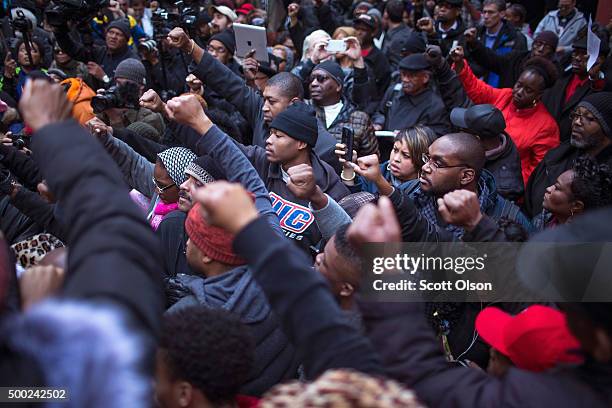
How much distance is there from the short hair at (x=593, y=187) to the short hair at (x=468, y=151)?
1.64 ft

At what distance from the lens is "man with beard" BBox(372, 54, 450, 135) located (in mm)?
5129

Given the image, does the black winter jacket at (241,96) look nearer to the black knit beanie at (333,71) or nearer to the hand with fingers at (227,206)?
the black knit beanie at (333,71)

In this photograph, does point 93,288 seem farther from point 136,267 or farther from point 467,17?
point 467,17

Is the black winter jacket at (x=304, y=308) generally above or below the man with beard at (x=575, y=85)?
above

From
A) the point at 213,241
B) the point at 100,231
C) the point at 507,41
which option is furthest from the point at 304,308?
the point at 507,41

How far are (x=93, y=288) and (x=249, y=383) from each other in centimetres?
110

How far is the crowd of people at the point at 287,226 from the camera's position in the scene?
3.78 feet

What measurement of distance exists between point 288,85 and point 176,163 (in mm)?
1252

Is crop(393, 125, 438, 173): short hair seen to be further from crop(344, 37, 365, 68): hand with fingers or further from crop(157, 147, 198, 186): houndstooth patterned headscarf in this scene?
crop(344, 37, 365, 68): hand with fingers

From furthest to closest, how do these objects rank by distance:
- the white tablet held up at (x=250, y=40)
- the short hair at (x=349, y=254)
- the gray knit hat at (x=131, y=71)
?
1. the white tablet held up at (x=250, y=40)
2. the gray knit hat at (x=131, y=71)
3. the short hair at (x=349, y=254)

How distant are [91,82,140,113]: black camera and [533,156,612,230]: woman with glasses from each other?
103 inches

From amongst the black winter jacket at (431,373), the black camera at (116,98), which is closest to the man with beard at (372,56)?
the black camera at (116,98)

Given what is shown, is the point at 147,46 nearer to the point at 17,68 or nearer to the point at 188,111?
the point at 17,68

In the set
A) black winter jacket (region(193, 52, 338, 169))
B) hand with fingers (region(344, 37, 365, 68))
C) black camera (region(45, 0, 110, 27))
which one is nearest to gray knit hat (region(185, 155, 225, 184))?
black winter jacket (region(193, 52, 338, 169))
